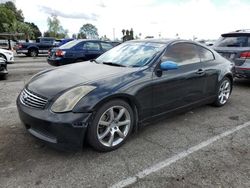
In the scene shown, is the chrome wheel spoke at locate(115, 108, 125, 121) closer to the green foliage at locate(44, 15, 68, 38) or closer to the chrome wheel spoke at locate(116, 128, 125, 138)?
the chrome wheel spoke at locate(116, 128, 125, 138)

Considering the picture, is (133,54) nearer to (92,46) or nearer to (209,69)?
(209,69)

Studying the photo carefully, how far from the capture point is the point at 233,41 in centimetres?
700

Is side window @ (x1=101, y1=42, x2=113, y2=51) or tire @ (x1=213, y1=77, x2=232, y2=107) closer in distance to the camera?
tire @ (x1=213, y1=77, x2=232, y2=107)

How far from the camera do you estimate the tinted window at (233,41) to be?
22.1ft

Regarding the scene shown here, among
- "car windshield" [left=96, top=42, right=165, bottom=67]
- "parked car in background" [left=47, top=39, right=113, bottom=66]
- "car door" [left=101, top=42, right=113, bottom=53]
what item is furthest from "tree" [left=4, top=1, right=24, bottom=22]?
"car windshield" [left=96, top=42, right=165, bottom=67]

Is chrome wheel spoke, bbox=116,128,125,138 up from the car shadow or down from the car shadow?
up

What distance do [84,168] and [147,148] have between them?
→ 0.96 metres

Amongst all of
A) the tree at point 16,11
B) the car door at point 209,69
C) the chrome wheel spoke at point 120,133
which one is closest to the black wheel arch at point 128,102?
the chrome wheel spoke at point 120,133

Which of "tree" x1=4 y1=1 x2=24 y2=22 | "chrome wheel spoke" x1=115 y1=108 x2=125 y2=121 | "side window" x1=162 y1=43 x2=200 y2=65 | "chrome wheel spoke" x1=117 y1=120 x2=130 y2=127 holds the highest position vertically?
"tree" x1=4 y1=1 x2=24 y2=22

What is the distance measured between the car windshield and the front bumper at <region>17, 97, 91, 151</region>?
52.8 inches

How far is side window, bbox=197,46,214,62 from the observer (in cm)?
462

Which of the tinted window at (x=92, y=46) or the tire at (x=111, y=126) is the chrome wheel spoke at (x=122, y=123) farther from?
the tinted window at (x=92, y=46)

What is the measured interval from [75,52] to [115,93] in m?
7.07

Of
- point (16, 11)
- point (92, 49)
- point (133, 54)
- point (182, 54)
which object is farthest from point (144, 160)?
point (16, 11)
